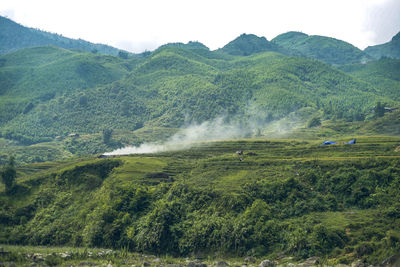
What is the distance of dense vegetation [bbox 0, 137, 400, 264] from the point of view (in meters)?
78.4

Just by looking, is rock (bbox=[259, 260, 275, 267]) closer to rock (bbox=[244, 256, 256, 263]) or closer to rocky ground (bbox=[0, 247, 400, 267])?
rocky ground (bbox=[0, 247, 400, 267])

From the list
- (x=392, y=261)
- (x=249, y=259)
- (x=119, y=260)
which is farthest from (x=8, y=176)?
(x=392, y=261)

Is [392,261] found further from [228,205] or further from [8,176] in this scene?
[8,176]

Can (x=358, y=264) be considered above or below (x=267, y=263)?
above

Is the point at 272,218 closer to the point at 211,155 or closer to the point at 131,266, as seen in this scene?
the point at 131,266

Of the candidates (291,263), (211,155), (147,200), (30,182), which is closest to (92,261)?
(147,200)

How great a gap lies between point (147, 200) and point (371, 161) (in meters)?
54.2

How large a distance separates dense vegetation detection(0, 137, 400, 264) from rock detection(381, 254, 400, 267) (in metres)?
1.75

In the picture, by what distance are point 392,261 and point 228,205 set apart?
36.6 m

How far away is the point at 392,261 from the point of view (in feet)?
216

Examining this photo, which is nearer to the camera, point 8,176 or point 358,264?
point 358,264

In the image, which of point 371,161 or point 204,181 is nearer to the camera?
point 371,161

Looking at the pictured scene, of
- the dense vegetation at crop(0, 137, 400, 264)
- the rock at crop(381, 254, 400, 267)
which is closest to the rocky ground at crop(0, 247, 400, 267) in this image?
the dense vegetation at crop(0, 137, 400, 264)

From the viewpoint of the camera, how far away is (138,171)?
118m
